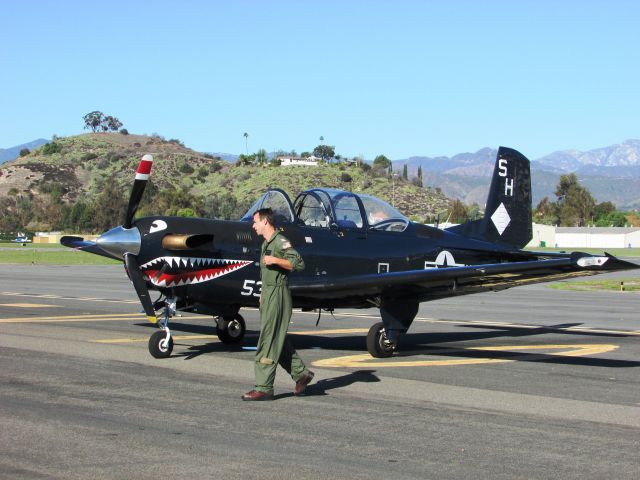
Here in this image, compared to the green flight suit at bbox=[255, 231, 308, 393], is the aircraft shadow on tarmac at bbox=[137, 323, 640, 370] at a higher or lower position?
lower

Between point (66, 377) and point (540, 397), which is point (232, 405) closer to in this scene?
point (66, 377)

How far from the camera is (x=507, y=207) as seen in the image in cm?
1702

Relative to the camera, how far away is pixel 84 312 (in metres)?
19.9

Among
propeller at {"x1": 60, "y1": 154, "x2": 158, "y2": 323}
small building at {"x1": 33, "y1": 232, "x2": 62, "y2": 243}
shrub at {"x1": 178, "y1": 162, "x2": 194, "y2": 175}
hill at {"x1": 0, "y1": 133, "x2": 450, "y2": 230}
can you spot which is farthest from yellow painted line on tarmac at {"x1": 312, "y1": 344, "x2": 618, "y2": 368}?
shrub at {"x1": 178, "y1": 162, "x2": 194, "y2": 175}

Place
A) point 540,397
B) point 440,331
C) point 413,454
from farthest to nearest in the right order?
point 440,331 < point 540,397 < point 413,454

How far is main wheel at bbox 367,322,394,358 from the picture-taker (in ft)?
42.0

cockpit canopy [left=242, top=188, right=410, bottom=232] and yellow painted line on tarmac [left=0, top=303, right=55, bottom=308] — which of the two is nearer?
cockpit canopy [left=242, top=188, right=410, bottom=232]

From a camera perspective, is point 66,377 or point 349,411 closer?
point 349,411

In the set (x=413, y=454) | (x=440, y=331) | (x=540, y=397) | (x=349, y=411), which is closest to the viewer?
(x=413, y=454)

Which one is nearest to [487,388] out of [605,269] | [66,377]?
[605,269]

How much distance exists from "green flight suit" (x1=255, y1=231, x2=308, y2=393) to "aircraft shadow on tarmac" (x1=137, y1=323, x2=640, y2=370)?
3.39m

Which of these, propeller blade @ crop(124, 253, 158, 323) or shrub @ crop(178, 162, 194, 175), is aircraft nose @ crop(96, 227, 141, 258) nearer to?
propeller blade @ crop(124, 253, 158, 323)

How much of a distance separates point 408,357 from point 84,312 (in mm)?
9621

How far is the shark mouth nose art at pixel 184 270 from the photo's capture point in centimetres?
1211
